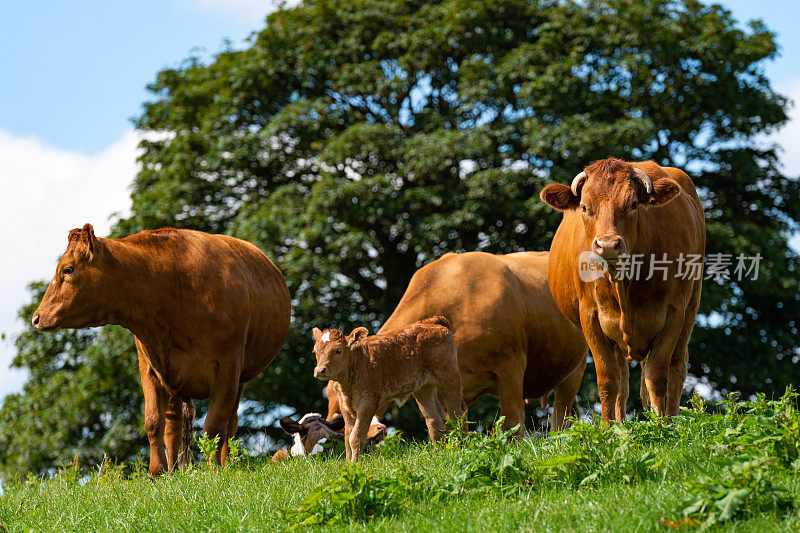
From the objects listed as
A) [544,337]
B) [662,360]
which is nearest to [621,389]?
[662,360]

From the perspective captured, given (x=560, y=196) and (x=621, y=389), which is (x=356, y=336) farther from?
(x=621, y=389)

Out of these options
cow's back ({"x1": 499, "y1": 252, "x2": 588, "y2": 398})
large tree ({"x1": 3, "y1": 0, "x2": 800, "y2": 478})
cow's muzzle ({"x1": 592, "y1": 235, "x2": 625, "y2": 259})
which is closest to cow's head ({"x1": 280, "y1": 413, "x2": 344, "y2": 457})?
cow's back ({"x1": 499, "y1": 252, "x2": 588, "y2": 398})

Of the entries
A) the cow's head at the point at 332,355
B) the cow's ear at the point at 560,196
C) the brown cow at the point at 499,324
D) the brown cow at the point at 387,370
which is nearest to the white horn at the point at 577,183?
the cow's ear at the point at 560,196

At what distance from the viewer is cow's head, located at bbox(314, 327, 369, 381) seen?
6773 millimetres

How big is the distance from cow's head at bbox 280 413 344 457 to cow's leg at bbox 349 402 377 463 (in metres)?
1.51

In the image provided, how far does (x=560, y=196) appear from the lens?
Result: 757 cm

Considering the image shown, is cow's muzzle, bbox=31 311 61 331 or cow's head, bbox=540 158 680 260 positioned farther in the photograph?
cow's muzzle, bbox=31 311 61 331

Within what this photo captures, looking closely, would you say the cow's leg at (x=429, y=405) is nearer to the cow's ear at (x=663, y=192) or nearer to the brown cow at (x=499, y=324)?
the brown cow at (x=499, y=324)

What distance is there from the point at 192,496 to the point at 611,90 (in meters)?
14.4

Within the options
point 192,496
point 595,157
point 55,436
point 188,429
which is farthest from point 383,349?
point 55,436

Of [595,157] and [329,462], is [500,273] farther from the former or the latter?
[595,157]

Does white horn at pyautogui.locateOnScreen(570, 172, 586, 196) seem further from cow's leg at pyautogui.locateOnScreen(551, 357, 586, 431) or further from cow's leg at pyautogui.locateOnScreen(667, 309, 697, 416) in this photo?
cow's leg at pyautogui.locateOnScreen(551, 357, 586, 431)

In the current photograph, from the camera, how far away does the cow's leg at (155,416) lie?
27.3 feet

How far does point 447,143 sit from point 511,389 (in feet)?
23.9
